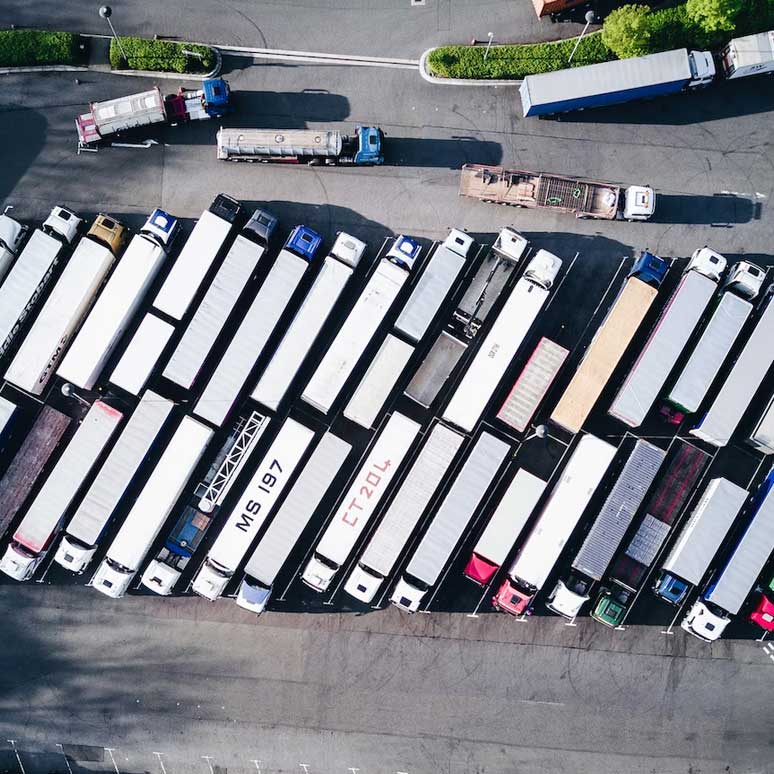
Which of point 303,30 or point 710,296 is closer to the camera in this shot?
point 710,296

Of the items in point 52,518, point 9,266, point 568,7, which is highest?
point 568,7

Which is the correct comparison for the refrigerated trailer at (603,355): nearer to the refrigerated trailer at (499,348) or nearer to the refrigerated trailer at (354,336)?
the refrigerated trailer at (499,348)

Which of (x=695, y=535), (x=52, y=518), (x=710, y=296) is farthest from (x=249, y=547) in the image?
(x=710, y=296)

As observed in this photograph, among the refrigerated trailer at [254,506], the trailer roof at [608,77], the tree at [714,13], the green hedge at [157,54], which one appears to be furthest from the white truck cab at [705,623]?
the green hedge at [157,54]

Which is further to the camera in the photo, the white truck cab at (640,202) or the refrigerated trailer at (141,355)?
the white truck cab at (640,202)

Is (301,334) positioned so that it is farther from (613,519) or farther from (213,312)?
(613,519)

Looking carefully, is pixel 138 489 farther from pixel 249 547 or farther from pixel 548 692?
pixel 548 692

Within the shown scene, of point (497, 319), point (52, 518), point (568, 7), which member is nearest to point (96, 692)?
point (52, 518)

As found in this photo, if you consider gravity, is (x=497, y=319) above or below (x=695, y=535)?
above
